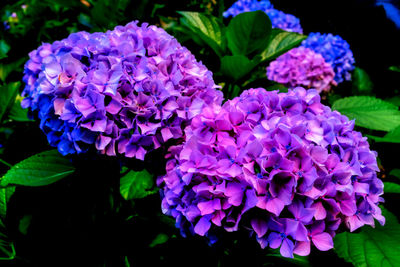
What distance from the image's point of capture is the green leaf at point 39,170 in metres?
1.05

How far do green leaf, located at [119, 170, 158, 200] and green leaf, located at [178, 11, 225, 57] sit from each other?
0.68 m

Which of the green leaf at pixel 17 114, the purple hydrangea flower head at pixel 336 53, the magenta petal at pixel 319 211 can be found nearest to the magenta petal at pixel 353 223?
the magenta petal at pixel 319 211

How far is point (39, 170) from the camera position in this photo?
1146mm

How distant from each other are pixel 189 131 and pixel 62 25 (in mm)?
2118

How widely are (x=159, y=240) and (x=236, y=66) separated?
2.62ft

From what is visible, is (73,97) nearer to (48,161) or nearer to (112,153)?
(112,153)

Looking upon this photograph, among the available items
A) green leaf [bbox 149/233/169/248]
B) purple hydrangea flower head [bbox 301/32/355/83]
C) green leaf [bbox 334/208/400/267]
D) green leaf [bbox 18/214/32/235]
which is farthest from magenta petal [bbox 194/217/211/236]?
purple hydrangea flower head [bbox 301/32/355/83]

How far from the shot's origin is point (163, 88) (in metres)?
1.01

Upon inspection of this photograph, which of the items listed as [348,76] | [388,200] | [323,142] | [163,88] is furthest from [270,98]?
[348,76]

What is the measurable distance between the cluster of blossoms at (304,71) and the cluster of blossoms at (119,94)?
1.45 m

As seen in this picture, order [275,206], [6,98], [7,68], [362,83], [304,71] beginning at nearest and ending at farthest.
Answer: [275,206]
[6,98]
[7,68]
[362,83]
[304,71]

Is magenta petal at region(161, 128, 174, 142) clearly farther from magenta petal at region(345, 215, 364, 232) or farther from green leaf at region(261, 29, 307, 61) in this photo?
green leaf at region(261, 29, 307, 61)

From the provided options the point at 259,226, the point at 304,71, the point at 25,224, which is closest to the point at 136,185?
the point at 259,226

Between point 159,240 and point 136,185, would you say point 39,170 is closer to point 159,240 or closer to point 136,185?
point 136,185
